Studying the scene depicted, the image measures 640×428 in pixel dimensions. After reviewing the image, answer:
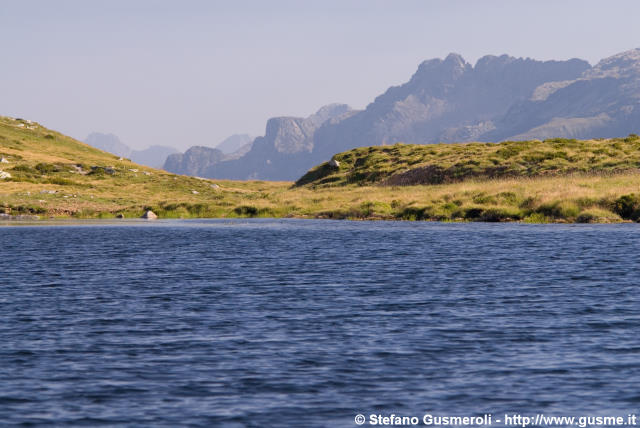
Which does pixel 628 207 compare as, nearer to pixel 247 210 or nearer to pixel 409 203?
pixel 409 203

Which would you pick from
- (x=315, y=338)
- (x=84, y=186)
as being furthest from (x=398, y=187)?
(x=315, y=338)

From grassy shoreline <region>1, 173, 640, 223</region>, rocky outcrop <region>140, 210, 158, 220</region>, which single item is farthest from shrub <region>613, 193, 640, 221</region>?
rocky outcrop <region>140, 210, 158, 220</region>

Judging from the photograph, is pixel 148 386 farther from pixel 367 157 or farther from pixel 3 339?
pixel 367 157

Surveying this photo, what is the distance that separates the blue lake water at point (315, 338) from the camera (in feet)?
39.9

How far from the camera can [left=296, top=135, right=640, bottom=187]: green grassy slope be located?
295 feet

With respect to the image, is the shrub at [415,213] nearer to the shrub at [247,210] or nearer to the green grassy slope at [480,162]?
the green grassy slope at [480,162]

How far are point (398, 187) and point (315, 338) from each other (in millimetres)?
84047

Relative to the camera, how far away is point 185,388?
13.0 metres

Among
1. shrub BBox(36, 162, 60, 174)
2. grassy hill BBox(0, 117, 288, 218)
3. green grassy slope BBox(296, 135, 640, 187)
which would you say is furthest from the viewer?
shrub BBox(36, 162, 60, 174)

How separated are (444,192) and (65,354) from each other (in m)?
69.4

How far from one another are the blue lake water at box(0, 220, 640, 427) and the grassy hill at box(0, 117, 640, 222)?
3169 centimetres

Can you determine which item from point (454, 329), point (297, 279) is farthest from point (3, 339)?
point (297, 279)

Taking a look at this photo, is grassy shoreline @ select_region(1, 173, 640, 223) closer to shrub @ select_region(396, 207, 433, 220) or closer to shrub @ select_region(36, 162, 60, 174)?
shrub @ select_region(396, 207, 433, 220)

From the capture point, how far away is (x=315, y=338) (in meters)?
17.1
